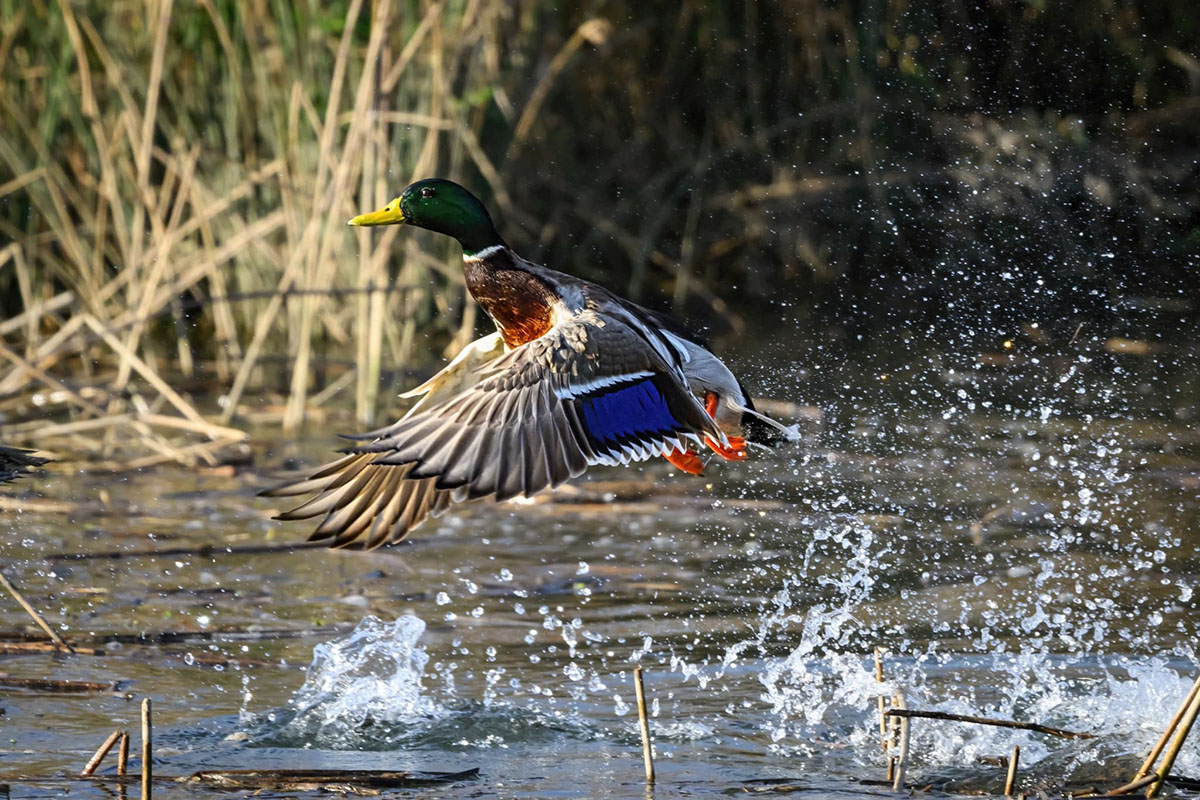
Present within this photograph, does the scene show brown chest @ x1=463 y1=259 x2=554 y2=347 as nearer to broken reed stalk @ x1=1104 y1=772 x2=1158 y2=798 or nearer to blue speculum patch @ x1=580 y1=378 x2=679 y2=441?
blue speculum patch @ x1=580 y1=378 x2=679 y2=441

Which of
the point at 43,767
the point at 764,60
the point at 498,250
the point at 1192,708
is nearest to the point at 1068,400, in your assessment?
the point at 764,60

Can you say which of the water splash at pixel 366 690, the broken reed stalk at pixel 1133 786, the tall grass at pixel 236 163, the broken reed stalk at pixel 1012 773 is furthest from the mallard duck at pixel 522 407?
the tall grass at pixel 236 163

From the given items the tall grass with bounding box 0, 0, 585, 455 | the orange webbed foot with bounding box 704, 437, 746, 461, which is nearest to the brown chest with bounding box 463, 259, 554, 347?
the orange webbed foot with bounding box 704, 437, 746, 461

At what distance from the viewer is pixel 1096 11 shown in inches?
423

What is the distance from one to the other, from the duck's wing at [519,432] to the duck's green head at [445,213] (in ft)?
1.25

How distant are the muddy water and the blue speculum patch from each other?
2.48ft

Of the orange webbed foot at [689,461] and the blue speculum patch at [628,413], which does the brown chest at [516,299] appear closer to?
the blue speculum patch at [628,413]

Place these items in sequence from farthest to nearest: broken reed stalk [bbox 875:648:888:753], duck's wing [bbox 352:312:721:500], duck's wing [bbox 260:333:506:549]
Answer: duck's wing [bbox 260:333:506:549] → broken reed stalk [bbox 875:648:888:753] → duck's wing [bbox 352:312:721:500]

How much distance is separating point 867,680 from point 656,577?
4.69ft

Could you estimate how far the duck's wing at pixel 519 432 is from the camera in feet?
13.0

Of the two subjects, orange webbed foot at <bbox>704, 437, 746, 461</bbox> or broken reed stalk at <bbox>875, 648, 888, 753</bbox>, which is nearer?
broken reed stalk at <bbox>875, 648, 888, 753</bbox>

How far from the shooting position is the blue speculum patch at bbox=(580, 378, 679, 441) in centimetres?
430

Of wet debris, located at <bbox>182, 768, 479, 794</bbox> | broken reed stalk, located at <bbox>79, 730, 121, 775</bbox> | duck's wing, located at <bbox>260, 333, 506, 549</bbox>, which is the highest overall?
duck's wing, located at <bbox>260, 333, 506, 549</bbox>

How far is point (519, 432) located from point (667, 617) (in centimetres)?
153
